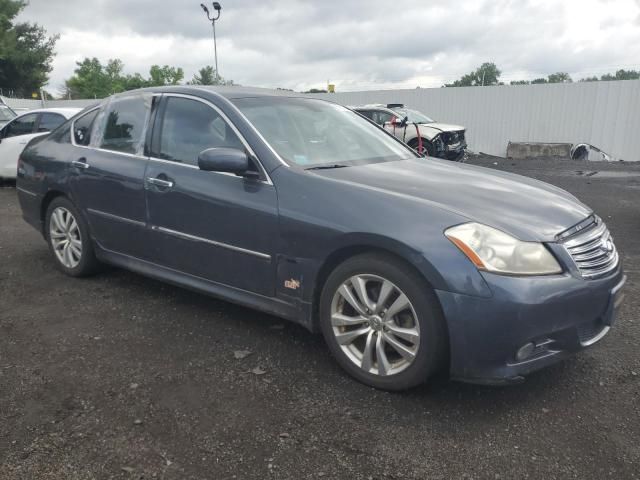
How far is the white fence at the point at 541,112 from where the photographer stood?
18.3 meters

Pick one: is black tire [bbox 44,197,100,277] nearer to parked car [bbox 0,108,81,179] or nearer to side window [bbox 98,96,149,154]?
side window [bbox 98,96,149,154]

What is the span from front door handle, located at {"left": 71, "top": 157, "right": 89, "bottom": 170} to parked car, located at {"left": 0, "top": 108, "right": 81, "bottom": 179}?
6.50 metres

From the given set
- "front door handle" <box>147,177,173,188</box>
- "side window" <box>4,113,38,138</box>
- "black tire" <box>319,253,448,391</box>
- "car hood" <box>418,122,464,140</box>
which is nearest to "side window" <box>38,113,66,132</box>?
"side window" <box>4,113,38,138</box>

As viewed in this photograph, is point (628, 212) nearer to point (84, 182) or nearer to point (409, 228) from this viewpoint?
point (409, 228)

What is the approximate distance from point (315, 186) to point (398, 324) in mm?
916

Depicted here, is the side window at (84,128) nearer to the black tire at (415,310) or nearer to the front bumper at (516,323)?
the black tire at (415,310)

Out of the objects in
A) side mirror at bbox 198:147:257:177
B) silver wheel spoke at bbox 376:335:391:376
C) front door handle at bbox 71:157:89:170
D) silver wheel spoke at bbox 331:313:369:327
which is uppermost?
side mirror at bbox 198:147:257:177

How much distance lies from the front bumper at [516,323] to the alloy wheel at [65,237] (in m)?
3.45

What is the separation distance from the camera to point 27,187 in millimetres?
5168

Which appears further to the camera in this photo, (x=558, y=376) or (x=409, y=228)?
(x=558, y=376)

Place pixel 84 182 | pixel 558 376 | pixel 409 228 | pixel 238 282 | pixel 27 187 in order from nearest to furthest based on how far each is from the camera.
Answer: pixel 409 228 < pixel 558 376 < pixel 238 282 < pixel 84 182 < pixel 27 187

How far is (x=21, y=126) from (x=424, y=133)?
30.4ft

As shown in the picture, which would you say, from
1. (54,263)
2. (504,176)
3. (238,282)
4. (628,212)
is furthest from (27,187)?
(628,212)

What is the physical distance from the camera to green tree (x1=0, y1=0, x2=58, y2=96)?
41.2 meters
